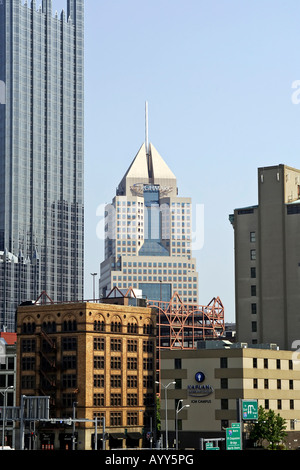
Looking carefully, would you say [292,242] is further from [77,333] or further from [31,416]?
[31,416]

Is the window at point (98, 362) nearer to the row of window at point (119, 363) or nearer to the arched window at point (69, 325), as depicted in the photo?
the row of window at point (119, 363)

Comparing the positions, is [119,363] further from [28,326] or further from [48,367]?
[28,326]

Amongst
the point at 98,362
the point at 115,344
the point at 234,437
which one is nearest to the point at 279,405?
the point at 98,362

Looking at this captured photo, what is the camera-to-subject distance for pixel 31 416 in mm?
146750

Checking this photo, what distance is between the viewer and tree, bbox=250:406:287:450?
145750mm

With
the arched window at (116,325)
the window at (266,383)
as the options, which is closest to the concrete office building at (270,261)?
the window at (266,383)

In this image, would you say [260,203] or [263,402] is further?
[260,203]

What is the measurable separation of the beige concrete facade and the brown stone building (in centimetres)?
2434

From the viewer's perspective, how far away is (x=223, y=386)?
511 ft

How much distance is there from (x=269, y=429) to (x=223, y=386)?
1306cm

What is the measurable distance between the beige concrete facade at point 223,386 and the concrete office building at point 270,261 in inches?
734

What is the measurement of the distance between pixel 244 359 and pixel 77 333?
4482 cm
